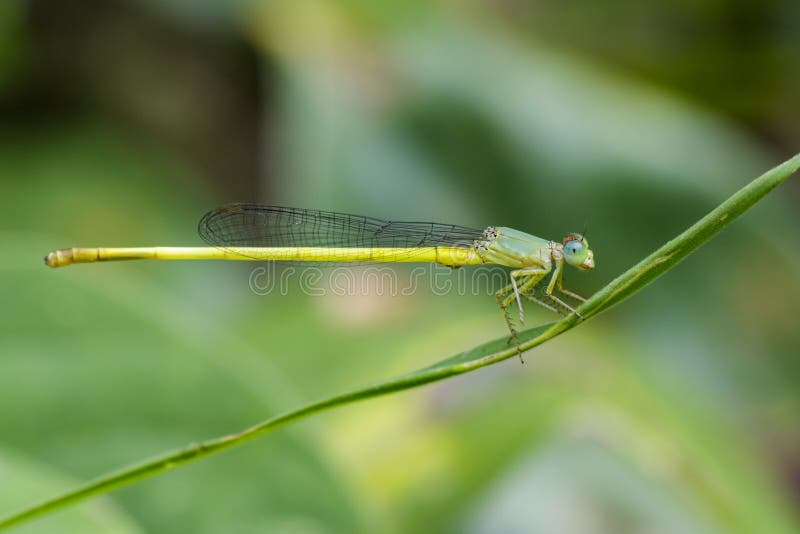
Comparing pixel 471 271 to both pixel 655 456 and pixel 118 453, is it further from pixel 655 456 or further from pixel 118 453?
pixel 118 453

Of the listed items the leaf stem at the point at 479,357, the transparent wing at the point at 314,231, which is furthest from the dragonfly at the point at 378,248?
the leaf stem at the point at 479,357

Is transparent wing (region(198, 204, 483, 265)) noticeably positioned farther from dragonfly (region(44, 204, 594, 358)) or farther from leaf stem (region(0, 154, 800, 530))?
leaf stem (region(0, 154, 800, 530))

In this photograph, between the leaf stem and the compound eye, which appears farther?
the compound eye

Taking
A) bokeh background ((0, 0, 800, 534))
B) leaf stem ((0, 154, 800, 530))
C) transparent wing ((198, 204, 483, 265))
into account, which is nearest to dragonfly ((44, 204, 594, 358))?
transparent wing ((198, 204, 483, 265))

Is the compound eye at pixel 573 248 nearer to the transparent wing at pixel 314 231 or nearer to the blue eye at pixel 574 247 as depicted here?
the blue eye at pixel 574 247

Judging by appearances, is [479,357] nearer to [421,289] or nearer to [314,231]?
[314,231]

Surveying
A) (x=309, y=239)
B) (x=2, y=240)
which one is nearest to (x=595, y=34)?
(x=309, y=239)
